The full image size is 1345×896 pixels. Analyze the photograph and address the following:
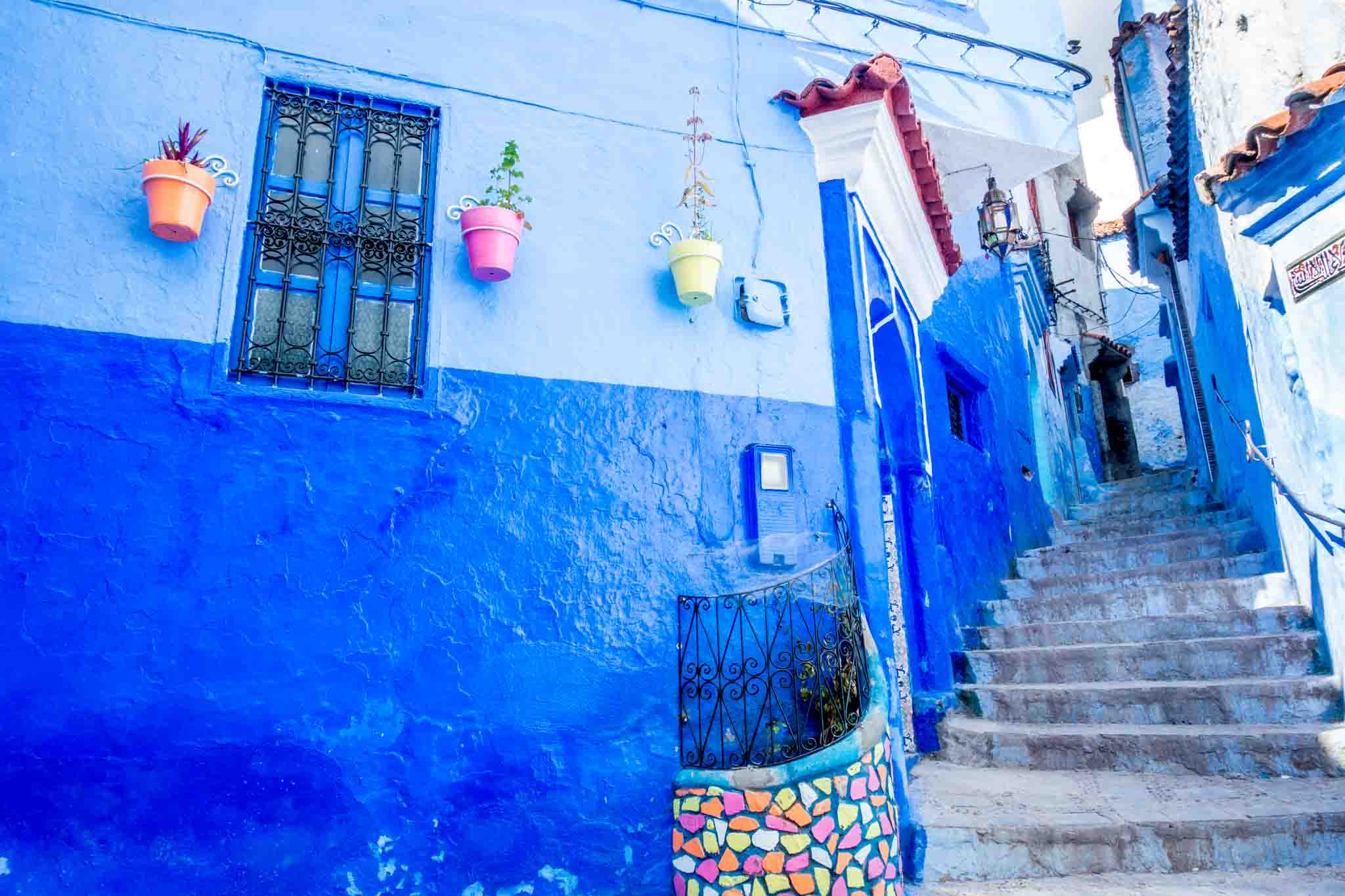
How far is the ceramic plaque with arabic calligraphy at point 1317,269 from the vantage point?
13.4 feet

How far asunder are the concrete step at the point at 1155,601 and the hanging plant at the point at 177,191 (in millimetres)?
6405

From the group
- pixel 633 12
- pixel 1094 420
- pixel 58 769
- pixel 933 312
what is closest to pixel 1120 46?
pixel 1094 420

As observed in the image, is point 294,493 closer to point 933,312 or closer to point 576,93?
point 576,93

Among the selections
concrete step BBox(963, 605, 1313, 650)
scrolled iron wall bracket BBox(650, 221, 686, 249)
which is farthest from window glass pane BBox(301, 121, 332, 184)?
concrete step BBox(963, 605, 1313, 650)

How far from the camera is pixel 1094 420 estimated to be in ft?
61.3

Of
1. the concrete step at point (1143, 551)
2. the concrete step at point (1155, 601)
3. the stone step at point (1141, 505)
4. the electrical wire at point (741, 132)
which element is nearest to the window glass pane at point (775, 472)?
the electrical wire at point (741, 132)

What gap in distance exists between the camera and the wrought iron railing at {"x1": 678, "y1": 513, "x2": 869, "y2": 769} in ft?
13.4

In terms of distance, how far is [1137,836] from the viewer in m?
4.22

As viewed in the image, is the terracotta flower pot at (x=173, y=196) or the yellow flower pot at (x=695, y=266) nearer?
the terracotta flower pot at (x=173, y=196)

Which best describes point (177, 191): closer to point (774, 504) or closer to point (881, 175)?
point (774, 504)

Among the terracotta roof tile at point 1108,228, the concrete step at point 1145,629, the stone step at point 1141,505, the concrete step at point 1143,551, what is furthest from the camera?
the terracotta roof tile at point 1108,228

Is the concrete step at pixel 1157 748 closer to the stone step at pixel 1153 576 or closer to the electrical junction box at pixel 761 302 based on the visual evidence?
the stone step at pixel 1153 576

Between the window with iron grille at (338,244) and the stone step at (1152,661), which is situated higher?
the window with iron grille at (338,244)

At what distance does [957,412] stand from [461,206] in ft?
19.0
